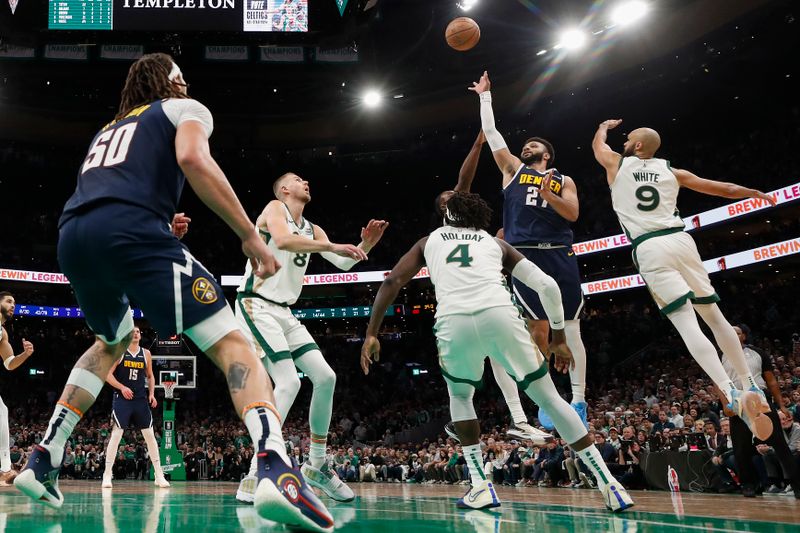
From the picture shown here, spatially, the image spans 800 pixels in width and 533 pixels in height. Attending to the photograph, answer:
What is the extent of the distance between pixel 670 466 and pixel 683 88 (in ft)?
57.2

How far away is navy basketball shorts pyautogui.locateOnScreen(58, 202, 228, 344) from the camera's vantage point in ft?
9.14

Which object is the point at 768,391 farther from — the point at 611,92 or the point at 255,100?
the point at 255,100

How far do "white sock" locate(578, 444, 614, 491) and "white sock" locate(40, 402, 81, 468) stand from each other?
2930mm

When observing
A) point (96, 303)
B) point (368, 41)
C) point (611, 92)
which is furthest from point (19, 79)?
point (96, 303)

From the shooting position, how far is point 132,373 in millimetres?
9719

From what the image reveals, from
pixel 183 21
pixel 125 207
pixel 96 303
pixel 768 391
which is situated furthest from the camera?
pixel 183 21

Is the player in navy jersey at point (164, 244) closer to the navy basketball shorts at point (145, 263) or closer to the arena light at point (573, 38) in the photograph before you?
the navy basketball shorts at point (145, 263)

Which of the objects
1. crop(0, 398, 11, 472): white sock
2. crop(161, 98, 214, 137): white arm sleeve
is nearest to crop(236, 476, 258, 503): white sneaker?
crop(161, 98, 214, 137): white arm sleeve

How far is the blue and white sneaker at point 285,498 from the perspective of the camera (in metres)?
2.44

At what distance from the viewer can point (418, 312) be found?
30.4 metres

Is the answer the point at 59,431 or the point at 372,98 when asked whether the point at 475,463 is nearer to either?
the point at 59,431

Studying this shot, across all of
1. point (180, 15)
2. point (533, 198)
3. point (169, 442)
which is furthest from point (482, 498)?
point (169, 442)

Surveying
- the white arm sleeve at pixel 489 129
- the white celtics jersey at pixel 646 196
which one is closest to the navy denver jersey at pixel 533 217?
the white arm sleeve at pixel 489 129

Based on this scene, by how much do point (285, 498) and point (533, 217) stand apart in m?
4.30
